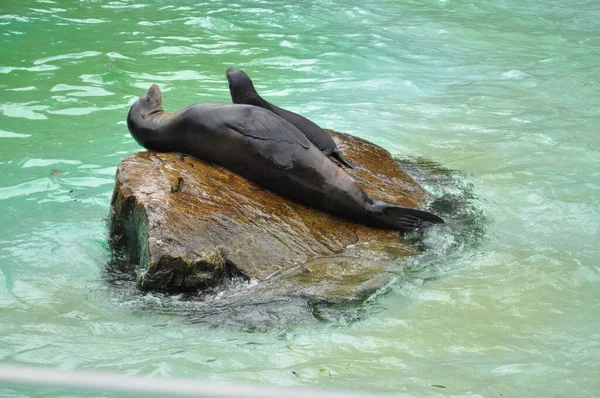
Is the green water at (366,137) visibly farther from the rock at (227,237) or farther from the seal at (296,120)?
the seal at (296,120)

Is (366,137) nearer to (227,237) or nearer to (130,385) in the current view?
(227,237)

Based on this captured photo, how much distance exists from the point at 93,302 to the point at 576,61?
372 inches

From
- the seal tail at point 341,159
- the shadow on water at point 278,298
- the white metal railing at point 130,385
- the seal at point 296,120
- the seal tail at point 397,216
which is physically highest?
the white metal railing at point 130,385

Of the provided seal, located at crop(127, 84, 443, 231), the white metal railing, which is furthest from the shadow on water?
the white metal railing

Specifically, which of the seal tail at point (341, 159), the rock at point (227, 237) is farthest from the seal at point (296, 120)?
the rock at point (227, 237)

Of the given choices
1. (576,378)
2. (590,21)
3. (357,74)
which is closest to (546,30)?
(590,21)

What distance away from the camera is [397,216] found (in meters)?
5.13

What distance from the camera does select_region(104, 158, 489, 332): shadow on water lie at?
4086 mm

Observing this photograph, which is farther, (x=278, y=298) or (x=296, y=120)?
(x=296, y=120)

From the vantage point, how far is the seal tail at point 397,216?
512cm

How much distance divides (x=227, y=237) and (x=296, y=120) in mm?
1597

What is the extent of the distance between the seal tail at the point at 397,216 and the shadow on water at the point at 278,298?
3.2 inches

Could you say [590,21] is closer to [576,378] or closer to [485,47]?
[485,47]

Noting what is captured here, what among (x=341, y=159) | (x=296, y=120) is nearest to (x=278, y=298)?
(x=341, y=159)
